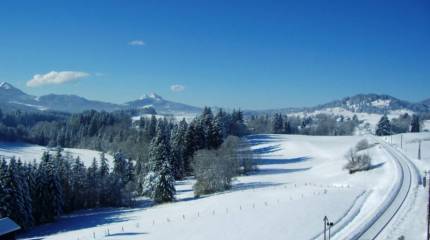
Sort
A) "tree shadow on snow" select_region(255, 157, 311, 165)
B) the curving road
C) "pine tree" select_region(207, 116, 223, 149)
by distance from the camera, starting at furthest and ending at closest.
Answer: "tree shadow on snow" select_region(255, 157, 311, 165) → "pine tree" select_region(207, 116, 223, 149) → the curving road

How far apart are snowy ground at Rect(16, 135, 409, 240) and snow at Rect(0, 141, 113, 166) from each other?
65215mm

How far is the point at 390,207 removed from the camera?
43375 millimetres

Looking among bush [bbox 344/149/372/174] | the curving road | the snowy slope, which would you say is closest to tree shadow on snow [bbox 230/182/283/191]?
bush [bbox 344/149/372/174]

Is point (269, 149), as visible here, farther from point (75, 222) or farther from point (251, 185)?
point (75, 222)

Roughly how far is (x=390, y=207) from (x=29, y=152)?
134034 millimetres

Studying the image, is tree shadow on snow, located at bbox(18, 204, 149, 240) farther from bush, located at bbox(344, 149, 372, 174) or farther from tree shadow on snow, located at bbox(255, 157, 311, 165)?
tree shadow on snow, located at bbox(255, 157, 311, 165)

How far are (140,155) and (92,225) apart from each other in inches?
1888

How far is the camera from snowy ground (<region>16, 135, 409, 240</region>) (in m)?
36.6

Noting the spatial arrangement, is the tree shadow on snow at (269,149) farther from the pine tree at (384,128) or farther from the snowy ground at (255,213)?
the pine tree at (384,128)

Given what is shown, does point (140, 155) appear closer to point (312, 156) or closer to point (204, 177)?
point (204, 177)

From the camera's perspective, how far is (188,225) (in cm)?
3972

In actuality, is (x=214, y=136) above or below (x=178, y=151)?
above

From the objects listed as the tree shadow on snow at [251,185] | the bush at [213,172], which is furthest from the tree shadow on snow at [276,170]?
the tree shadow on snow at [251,185]

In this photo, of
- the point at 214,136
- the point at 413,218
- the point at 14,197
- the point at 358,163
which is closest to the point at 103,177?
the point at 14,197
